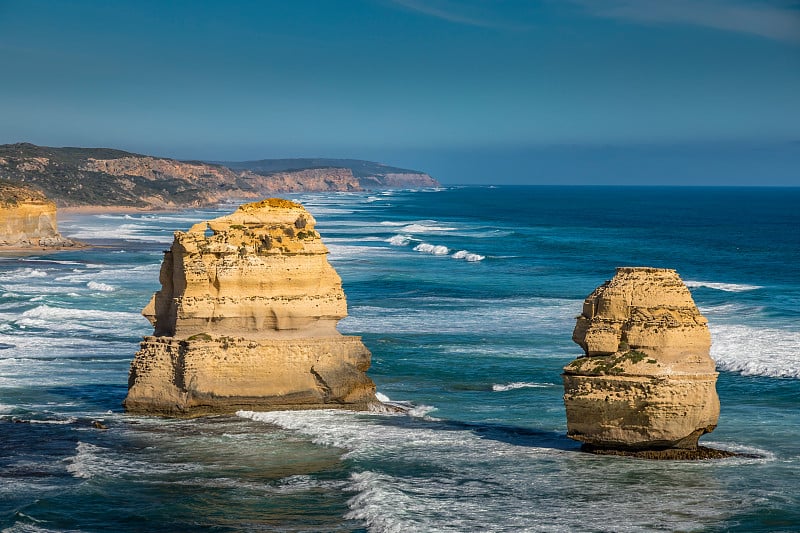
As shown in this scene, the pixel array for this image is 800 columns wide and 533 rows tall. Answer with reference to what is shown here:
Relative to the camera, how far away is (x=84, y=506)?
1903 centimetres

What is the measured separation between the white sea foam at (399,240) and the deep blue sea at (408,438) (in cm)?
3306

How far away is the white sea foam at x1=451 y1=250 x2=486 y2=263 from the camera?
73.4 m

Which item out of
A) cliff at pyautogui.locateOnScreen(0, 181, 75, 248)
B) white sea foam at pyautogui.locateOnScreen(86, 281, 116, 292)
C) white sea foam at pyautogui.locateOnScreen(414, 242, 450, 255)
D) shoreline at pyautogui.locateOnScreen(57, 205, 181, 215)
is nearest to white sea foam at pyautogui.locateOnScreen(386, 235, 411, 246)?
white sea foam at pyautogui.locateOnScreen(414, 242, 450, 255)

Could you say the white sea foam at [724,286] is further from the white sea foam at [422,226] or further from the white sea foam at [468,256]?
the white sea foam at [422,226]

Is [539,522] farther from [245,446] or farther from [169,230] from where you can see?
[169,230]

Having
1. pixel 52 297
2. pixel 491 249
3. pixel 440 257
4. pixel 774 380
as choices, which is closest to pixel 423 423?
pixel 774 380

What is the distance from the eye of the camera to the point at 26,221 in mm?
79812

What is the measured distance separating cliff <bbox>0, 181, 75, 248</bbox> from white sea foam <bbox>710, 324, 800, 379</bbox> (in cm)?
5105

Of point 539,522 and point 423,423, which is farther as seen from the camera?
point 423,423

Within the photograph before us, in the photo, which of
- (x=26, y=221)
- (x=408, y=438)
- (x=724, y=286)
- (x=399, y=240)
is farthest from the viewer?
(x=399, y=240)

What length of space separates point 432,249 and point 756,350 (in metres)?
47.2

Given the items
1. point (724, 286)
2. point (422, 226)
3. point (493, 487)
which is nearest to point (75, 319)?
point (493, 487)

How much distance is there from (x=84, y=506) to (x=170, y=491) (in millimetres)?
1389

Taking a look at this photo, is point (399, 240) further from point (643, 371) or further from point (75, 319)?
point (643, 371)
